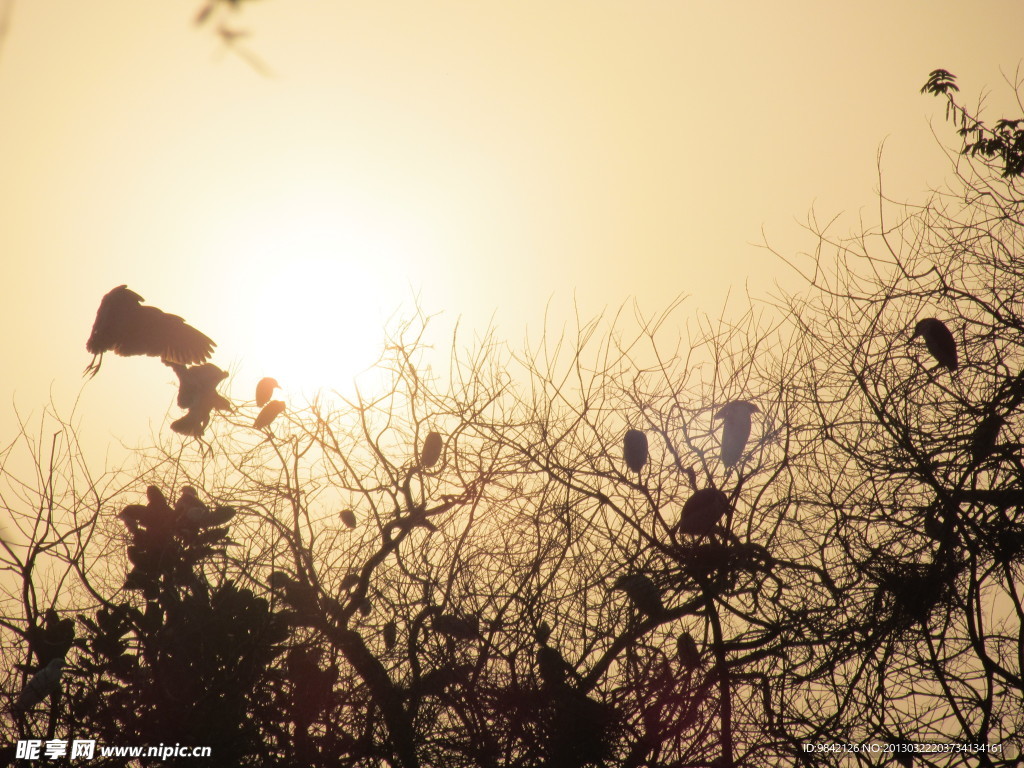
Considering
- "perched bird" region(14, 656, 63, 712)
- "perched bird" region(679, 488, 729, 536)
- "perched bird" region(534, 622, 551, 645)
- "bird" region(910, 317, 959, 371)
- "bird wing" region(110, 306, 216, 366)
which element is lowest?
"perched bird" region(14, 656, 63, 712)

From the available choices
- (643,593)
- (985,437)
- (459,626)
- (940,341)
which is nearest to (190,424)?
(459,626)

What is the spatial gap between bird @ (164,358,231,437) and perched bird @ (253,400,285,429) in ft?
1.10

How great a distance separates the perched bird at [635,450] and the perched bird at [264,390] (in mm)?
2877

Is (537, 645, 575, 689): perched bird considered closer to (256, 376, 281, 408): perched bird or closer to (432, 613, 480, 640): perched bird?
(432, 613, 480, 640): perched bird

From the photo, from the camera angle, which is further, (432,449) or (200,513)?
(432,449)

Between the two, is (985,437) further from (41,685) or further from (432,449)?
(41,685)

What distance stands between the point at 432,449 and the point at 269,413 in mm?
1329

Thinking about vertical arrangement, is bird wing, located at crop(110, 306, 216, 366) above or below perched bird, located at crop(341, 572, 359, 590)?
above

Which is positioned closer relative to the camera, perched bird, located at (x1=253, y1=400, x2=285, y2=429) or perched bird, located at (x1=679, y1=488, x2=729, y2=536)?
perched bird, located at (x1=679, y1=488, x2=729, y2=536)

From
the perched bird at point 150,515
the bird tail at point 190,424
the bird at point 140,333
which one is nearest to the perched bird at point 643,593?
the perched bird at point 150,515

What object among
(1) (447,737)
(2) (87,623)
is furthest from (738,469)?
(2) (87,623)

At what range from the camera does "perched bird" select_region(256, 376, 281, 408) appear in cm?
673

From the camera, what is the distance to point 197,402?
6.88 metres

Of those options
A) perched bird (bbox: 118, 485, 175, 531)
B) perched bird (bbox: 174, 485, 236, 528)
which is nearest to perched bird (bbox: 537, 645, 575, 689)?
perched bird (bbox: 174, 485, 236, 528)
